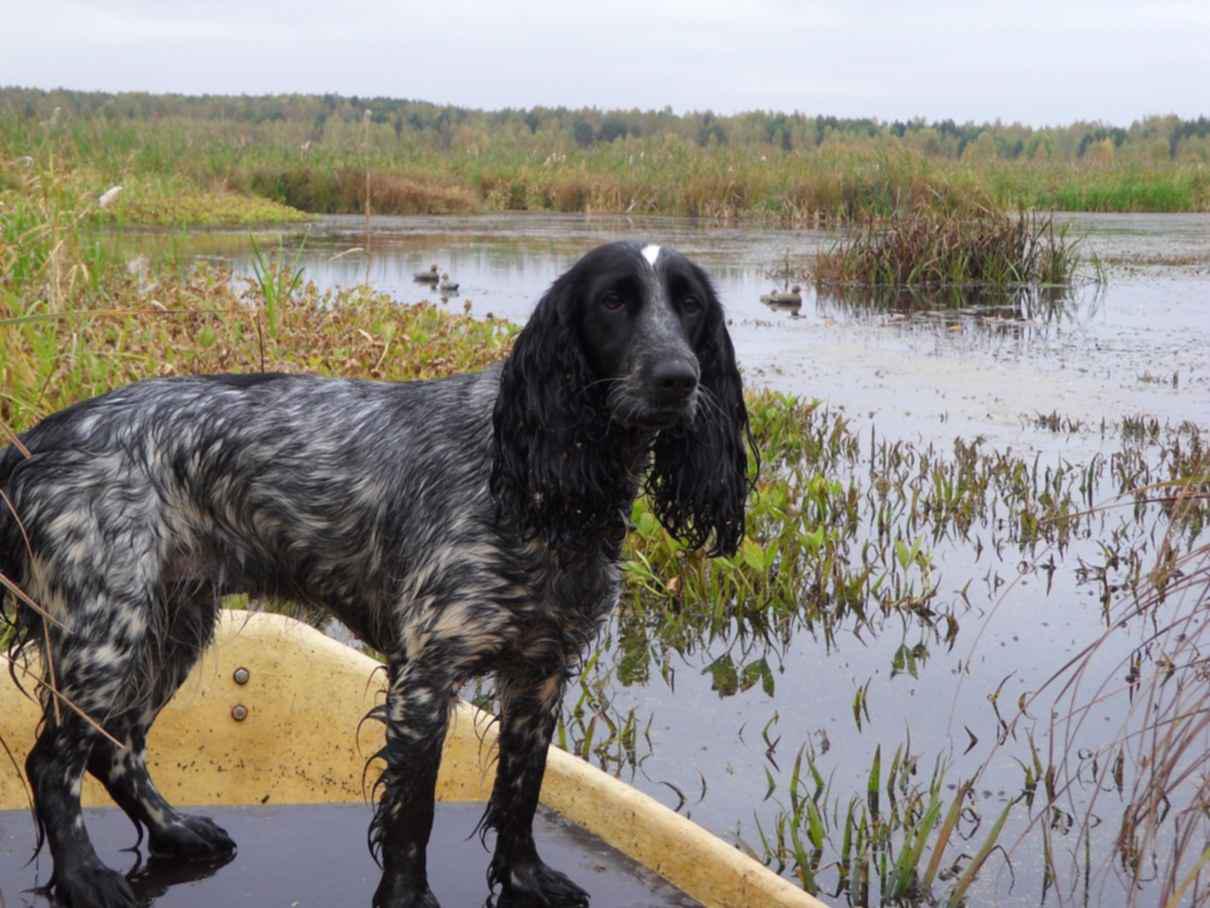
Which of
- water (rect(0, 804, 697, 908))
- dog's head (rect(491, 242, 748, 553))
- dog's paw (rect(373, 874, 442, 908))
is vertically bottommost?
water (rect(0, 804, 697, 908))

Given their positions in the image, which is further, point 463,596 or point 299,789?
point 299,789

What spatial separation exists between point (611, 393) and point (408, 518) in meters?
0.68

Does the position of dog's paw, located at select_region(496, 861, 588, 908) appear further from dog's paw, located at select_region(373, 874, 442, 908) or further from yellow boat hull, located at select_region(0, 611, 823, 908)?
yellow boat hull, located at select_region(0, 611, 823, 908)

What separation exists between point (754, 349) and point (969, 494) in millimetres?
5558

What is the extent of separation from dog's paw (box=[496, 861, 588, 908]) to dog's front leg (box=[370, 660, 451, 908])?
0.33 metres

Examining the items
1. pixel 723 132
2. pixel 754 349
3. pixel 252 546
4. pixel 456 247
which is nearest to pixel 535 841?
pixel 252 546

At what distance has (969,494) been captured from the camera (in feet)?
28.3

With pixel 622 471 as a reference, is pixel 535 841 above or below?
below

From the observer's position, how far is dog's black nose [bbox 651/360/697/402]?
338cm

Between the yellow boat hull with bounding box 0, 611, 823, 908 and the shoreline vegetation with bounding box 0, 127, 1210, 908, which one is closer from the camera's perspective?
the shoreline vegetation with bounding box 0, 127, 1210, 908

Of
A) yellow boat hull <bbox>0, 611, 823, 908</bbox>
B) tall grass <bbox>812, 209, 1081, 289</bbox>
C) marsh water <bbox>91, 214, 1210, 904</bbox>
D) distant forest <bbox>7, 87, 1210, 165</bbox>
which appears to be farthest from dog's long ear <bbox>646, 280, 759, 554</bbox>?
distant forest <bbox>7, 87, 1210, 165</bbox>

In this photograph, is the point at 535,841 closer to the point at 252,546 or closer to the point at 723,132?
the point at 252,546

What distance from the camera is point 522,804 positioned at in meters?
4.13

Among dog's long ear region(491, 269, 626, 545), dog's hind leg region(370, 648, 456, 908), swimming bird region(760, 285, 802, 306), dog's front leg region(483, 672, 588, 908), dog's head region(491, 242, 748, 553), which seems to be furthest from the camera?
swimming bird region(760, 285, 802, 306)
